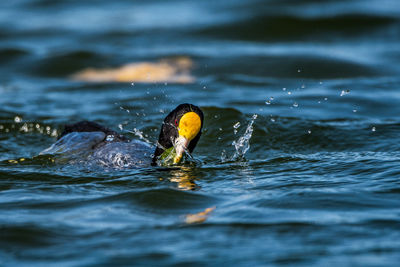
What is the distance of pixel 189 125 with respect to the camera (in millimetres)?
6312

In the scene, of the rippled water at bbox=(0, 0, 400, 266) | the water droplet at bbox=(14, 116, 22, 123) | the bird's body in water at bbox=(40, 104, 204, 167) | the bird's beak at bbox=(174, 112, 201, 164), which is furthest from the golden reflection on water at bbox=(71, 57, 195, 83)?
the bird's beak at bbox=(174, 112, 201, 164)

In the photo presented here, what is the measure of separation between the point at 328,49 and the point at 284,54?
106 cm

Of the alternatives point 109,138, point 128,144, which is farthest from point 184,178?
point 109,138

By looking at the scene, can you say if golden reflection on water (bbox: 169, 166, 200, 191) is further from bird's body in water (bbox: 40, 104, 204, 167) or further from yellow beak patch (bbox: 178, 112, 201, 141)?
yellow beak patch (bbox: 178, 112, 201, 141)

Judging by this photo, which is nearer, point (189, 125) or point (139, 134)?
point (189, 125)

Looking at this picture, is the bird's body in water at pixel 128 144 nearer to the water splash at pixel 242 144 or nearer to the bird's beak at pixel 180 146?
the bird's beak at pixel 180 146

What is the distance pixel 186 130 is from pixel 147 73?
20.5ft

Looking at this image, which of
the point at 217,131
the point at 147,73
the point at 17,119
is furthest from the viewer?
the point at 147,73

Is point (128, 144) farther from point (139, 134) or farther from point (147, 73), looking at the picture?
point (147, 73)

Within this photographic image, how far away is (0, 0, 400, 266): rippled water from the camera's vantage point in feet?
15.8

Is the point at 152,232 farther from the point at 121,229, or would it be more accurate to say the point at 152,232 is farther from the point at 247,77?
the point at 247,77

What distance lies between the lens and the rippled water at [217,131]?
482 cm

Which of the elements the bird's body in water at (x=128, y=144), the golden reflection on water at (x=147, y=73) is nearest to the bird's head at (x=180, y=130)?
the bird's body in water at (x=128, y=144)

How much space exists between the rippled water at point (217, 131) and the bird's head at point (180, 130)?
0.24m
